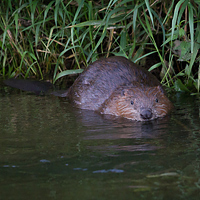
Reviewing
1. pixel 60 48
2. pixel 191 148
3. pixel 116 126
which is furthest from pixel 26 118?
pixel 60 48

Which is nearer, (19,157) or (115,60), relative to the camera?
(19,157)

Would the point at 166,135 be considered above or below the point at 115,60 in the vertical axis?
below

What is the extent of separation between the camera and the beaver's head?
9.87 feet

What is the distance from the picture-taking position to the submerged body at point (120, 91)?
121 inches

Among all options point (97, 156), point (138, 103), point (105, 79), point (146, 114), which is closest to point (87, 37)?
point (105, 79)

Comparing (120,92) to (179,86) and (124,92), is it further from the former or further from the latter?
(179,86)

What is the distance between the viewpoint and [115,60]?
351cm

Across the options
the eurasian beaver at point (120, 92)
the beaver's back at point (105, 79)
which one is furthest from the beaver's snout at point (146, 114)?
the beaver's back at point (105, 79)

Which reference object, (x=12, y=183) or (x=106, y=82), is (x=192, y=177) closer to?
(x=12, y=183)

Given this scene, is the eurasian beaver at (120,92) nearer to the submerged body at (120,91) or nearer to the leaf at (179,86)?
the submerged body at (120,91)

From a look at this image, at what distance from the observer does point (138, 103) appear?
3059mm

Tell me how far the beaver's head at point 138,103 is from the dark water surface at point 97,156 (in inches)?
3.6

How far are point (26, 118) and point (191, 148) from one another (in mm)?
1288

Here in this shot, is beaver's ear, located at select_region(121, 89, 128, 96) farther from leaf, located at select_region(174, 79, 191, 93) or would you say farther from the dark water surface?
leaf, located at select_region(174, 79, 191, 93)
